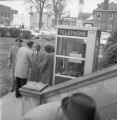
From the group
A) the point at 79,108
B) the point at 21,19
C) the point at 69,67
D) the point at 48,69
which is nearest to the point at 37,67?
the point at 48,69

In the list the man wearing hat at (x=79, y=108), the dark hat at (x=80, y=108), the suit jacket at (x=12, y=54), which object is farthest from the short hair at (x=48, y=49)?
the dark hat at (x=80, y=108)

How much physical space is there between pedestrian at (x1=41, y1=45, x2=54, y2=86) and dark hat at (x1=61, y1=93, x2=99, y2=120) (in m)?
4.01

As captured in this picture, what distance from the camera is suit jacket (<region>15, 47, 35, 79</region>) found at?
18.2ft

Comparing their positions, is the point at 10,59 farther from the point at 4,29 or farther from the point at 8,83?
the point at 4,29

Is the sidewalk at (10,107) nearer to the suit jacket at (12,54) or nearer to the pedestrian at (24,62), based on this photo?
the pedestrian at (24,62)

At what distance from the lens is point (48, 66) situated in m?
5.80

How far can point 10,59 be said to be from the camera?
20.9 feet

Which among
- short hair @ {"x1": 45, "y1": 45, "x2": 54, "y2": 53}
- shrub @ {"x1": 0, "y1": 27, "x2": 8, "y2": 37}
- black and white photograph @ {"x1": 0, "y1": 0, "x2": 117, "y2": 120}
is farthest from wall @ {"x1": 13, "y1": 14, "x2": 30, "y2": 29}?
short hair @ {"x1": 45, "y1": 45, "x2": 54, "y2": 53}

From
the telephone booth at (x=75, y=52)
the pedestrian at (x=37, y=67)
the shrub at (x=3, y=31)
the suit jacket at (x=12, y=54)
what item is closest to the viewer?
the telephone booth at (x=75, y=52)

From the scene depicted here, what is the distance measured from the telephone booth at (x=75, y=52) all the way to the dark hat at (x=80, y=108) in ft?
11.8

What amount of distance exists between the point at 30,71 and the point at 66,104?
4.38m

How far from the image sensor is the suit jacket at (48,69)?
5.75 meters

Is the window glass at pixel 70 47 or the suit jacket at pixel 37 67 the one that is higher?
the window glass at pixel 70 47

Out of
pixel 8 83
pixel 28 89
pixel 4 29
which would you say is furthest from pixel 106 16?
pixel 28 89
